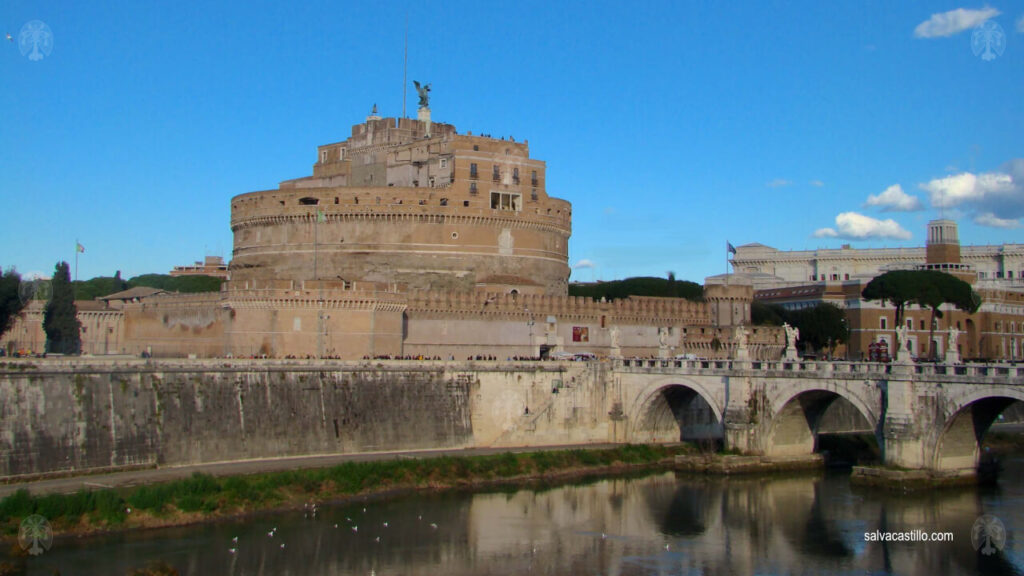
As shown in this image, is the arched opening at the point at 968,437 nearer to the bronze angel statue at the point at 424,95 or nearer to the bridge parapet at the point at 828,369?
the bridge parapet at the point at 828,369

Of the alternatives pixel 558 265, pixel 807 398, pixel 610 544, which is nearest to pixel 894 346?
pixel 558 265

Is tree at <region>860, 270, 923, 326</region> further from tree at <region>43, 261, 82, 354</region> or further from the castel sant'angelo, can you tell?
tree at <region>43, 261, 82, 354</region>

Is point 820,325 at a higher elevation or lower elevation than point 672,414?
higher

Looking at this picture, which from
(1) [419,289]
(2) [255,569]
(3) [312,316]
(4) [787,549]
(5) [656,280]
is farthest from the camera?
(5) [656,280]

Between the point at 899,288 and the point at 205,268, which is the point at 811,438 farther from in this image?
the point at 205,268

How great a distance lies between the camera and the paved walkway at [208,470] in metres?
36.0

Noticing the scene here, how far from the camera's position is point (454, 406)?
165 feet

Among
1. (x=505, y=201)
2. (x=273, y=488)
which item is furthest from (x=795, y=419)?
(x=505, y=201)

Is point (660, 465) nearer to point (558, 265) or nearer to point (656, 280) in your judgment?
point (558, 265)

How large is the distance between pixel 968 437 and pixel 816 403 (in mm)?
7667

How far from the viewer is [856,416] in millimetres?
63062

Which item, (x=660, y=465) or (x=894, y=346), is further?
(x=894, y=346)

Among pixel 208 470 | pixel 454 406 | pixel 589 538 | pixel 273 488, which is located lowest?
pixel 589 538

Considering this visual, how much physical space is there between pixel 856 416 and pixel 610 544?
31772mm
